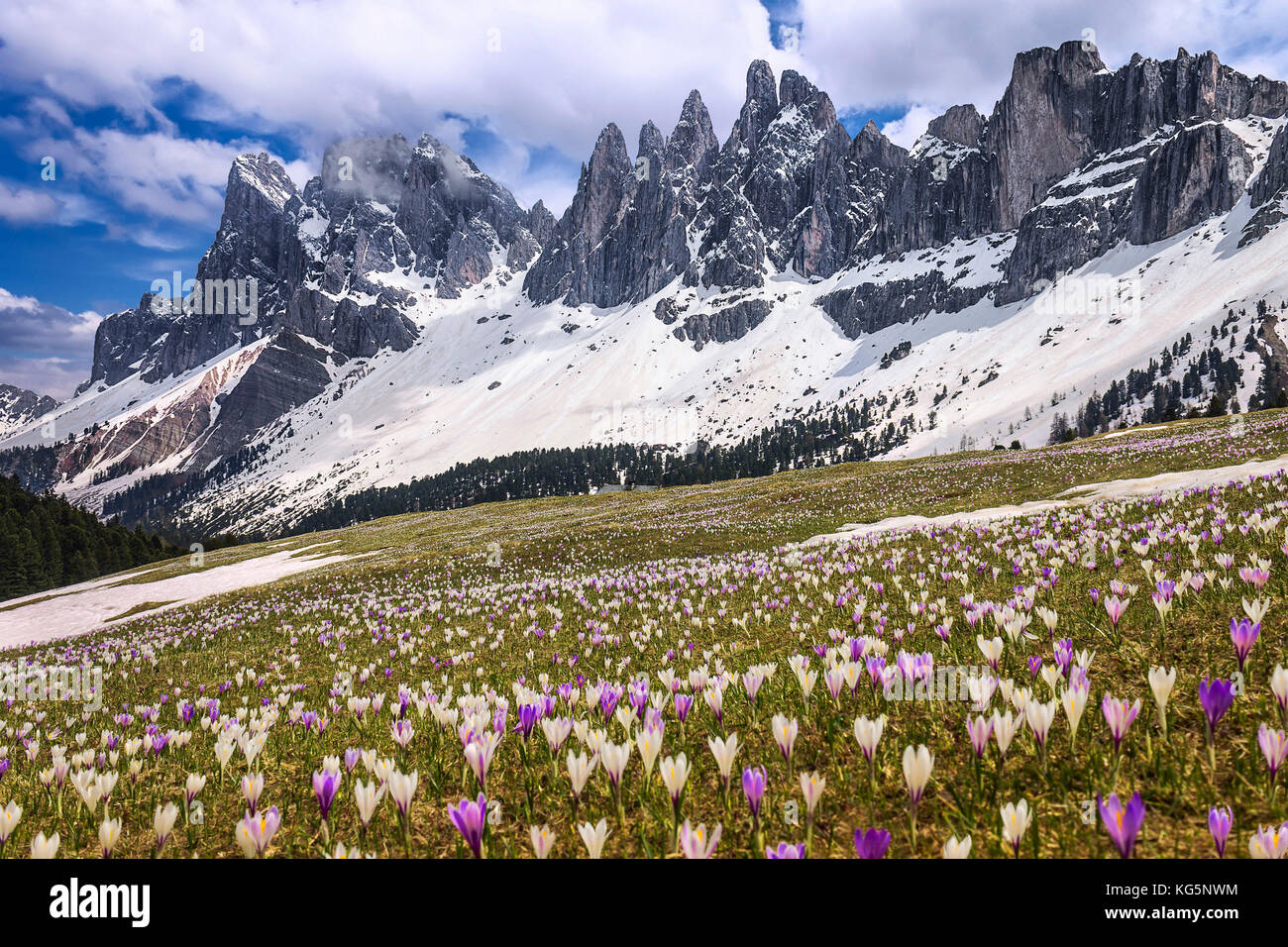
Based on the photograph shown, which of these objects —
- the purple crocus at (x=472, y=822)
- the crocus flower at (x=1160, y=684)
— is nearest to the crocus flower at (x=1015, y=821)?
the crocus flower at (x=1160, y=684)

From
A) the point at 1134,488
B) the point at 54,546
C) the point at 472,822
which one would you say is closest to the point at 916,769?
the point at 472,822

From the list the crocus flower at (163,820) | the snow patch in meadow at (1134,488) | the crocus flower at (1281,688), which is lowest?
the crocus flower at (163,820)

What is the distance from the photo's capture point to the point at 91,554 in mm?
98188

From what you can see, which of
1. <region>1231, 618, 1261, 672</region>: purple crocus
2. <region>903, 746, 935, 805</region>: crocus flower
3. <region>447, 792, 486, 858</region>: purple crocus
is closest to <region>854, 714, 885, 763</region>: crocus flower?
<region>903, 746, 935, 805</region>: crocus flower

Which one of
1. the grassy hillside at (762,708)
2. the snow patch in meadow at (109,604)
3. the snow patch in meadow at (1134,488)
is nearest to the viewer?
the grassy hillside at (762,708)

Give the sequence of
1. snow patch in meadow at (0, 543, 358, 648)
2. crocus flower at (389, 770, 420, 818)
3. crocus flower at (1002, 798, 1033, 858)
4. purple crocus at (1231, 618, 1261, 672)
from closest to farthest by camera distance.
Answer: crocus flower at (1002, 798, 1033, 858) < crocus flower at (389, 770, 420, 818) < purple crocus at (1231, 618, 1261, 672) < snow patch in meadow at (0, 543, 358, 648)

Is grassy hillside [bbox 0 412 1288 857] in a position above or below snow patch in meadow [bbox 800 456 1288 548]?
below

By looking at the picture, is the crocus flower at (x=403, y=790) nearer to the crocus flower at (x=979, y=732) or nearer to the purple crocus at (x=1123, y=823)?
the crocus flower at (x=979, y=732)

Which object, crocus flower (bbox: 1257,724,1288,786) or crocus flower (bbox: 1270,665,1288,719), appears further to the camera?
crocus flower (bbox: 1270,665,1288,719)

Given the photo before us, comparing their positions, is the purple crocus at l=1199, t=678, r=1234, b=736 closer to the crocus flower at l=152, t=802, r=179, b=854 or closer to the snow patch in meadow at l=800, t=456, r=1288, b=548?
the crocus flower at l=152, t=802, r=179, b=854

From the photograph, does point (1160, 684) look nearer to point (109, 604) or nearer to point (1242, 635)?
point (1242, 635)

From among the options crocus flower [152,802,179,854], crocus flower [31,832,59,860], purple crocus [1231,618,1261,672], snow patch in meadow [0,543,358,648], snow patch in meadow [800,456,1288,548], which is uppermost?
snow patch in meadow [800,456,1288,548]
